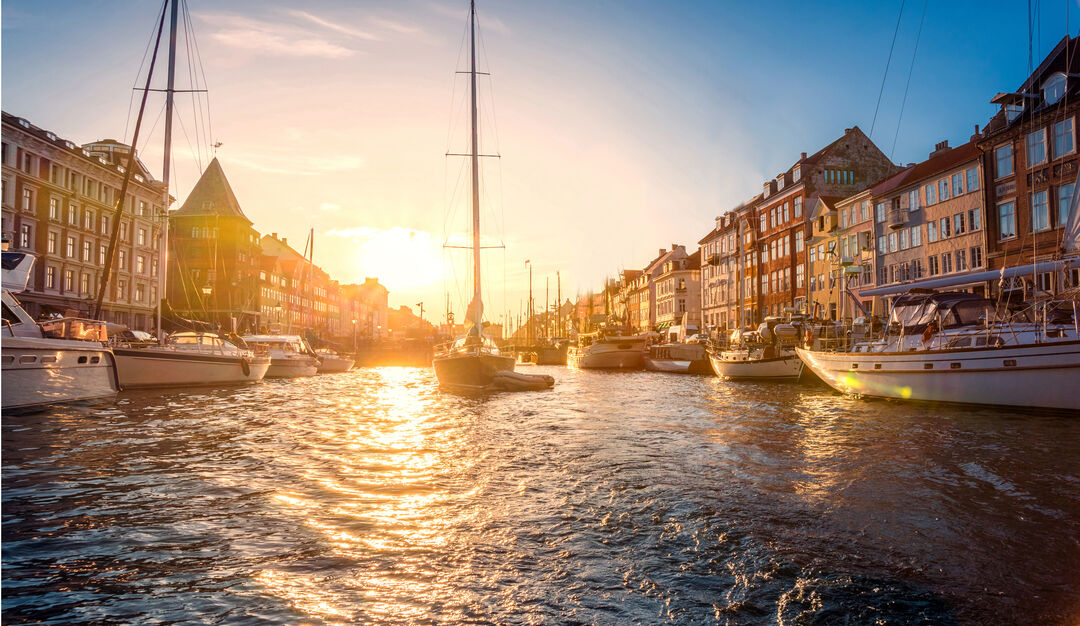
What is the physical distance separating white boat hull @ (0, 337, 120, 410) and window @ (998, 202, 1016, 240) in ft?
146

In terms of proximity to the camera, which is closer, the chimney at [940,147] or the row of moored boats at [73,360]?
the row of moored boats at [73,360]

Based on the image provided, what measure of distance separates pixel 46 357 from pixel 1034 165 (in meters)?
42.7

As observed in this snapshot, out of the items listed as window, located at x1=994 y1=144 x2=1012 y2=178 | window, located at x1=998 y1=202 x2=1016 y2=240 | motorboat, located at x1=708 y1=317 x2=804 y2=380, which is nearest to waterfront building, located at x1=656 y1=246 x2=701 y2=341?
motorboat, located at x1=708 y1=317 x2=804 y2=380

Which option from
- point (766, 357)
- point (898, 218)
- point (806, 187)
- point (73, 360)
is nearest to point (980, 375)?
point (766, 357)

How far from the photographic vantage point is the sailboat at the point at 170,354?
2738 centimetres

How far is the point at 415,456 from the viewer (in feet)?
40.6

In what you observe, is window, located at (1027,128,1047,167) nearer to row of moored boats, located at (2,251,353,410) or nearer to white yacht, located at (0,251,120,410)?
row of moored boats, located at (2,251,353,410)

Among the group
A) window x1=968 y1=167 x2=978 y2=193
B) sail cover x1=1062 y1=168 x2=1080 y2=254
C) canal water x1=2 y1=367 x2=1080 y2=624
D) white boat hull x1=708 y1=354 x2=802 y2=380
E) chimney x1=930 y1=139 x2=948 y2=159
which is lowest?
canal water x1=2 y1=367 x2=1080 y2=624

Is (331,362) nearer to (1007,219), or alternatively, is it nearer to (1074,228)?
(1007,219)

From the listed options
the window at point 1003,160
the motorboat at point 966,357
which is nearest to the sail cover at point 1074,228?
the motorboat at point 966,357

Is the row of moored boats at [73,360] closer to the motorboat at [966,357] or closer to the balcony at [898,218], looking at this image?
the motorboat at [966,357]

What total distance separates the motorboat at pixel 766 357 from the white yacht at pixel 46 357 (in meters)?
31.7

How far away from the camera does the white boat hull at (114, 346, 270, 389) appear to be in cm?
2711

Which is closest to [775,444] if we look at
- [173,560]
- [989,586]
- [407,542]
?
[989,586]
